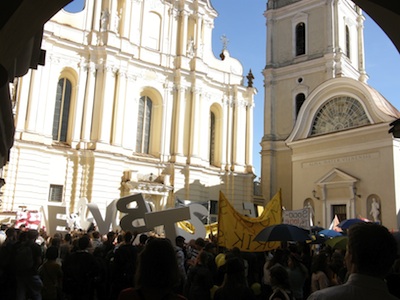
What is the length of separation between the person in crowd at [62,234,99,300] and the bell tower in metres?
29.0

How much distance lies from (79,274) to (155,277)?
14.0ft

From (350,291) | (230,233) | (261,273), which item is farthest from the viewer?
(230,233)

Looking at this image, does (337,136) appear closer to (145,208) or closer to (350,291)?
(145,208)

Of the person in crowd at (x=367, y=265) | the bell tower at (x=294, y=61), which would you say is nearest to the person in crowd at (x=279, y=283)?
the person in crowd at (x=367, y=265)

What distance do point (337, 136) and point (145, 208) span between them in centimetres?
1643

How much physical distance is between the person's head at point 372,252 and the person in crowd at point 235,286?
9.04 ft

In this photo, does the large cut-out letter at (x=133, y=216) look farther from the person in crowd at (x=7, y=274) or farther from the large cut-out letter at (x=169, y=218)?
the person in crowd at (x=7, y=274)

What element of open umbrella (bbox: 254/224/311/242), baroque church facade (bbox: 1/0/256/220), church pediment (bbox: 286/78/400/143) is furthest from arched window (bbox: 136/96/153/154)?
open umbrella (bbox: 254/224/311/242)

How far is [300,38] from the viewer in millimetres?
37688

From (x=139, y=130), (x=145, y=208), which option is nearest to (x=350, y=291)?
(x=145, y=208)

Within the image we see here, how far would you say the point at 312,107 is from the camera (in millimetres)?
28547

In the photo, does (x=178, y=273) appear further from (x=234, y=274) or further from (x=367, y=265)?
(x=234, y=274)

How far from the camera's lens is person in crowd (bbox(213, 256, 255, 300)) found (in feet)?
16.8

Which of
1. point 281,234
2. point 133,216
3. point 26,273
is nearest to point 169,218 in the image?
point 133,216
